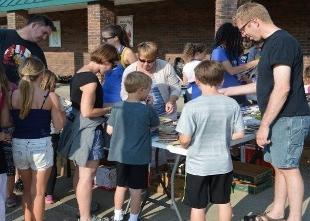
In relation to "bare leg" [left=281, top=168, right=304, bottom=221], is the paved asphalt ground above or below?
below

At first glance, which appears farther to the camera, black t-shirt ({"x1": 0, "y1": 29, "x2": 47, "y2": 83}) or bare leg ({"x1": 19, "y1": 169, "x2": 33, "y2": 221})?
black t-shirt ({"x1": 0, "y1": 29, "x2": 47, "y2": 83})

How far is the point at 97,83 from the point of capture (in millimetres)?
3594

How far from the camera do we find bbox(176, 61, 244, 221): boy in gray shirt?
3125 mm

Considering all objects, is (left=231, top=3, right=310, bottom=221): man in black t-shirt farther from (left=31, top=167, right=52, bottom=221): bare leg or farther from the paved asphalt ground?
(left=31, top=167, right=52, bottom=221): bare leg

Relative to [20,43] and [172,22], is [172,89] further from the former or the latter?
[172,22]

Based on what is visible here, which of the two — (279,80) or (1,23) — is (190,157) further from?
(1,23)

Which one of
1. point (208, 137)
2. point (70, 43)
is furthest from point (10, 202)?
point (70, 43)

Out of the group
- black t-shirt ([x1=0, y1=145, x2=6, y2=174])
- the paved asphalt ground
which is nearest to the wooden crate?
the paved asphalt ground

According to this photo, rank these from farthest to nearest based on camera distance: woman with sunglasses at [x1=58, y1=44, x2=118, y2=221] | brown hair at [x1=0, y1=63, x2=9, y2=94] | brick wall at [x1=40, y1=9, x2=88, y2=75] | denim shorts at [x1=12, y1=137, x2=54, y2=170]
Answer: brick wall at [x1=40, y1=9, x2=88, y2=75]
woman with sunglasses at [x1=58, y1=44, x2=118, y2=221]
denim shorts at [x1=12, y1=137, x2=54, y2=170]
brown hair at [x1=0, y1=63, x2=9, y2=94]

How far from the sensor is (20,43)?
4629 millimetres

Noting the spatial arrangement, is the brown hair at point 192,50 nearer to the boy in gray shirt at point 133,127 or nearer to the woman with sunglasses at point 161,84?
the woman with sunglasses at point 161,84

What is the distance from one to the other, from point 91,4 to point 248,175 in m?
9.13

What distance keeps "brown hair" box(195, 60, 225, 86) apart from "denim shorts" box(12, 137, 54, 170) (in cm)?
132

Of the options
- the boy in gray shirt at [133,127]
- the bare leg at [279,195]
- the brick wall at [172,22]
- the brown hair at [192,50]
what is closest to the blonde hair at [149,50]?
the boy in gray shirt at [133,127]
